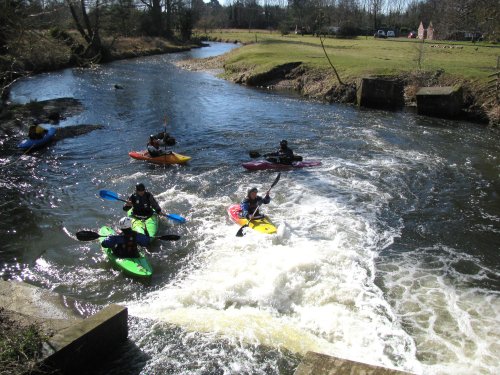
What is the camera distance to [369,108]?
1017 inches

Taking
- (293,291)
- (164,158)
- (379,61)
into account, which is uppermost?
(379,61)

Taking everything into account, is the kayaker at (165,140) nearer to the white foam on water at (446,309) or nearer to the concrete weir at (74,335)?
the concrete weir at (74,335)

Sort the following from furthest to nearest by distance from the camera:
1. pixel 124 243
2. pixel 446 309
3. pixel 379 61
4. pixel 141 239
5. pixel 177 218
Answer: pixel 379 61 → pixel 177 218 → pixel 141 239 → pixel 124 243 → pixel 446 309

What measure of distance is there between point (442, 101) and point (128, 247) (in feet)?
63.1

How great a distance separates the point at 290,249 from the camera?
1022cm

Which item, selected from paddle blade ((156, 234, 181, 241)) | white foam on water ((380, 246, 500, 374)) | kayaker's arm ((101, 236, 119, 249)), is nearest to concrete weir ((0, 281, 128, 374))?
kayaker's arm ((101, 236, 119, 249))

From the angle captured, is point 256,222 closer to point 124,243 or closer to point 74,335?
point 124,243

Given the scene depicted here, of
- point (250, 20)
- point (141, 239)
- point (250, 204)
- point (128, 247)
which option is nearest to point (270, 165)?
point (250, 204)

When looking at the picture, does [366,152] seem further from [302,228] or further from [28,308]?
[28,308]

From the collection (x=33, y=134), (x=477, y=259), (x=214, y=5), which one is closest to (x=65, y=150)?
(x=33, y=134)

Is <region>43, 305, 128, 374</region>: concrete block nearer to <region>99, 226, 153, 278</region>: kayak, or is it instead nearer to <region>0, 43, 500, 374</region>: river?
<region>0, 43, 500, 374</region>: river

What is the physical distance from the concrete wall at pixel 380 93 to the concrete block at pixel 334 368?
22.5 m

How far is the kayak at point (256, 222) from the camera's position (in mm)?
10766

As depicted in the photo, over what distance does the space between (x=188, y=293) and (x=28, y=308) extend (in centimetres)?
272
